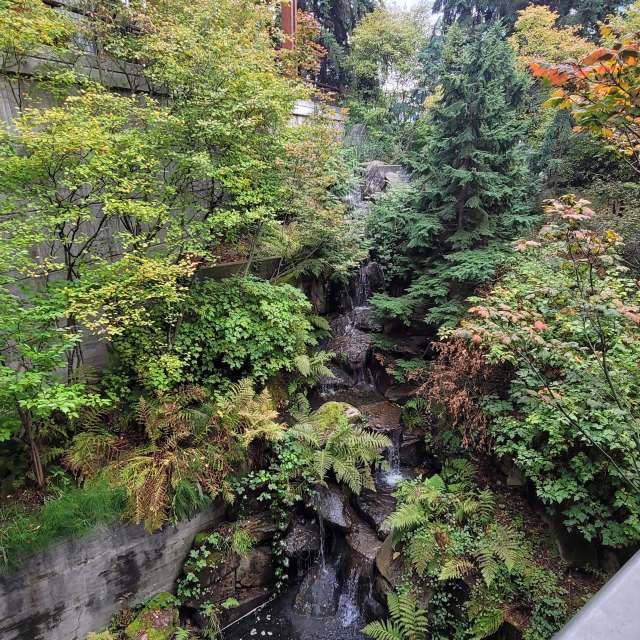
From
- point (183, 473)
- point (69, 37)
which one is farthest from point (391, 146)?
point (183, 473)

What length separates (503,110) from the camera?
30.3 feet

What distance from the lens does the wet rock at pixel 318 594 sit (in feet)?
21.6

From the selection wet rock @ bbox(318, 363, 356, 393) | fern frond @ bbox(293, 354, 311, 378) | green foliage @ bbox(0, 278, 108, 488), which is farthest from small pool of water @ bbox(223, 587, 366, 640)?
wet rock @ bbox(318, 363, 356, 393)

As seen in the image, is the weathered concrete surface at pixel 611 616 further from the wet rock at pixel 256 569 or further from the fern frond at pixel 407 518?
the wet rock at pixel 256 569

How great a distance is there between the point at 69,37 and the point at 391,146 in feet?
44.4

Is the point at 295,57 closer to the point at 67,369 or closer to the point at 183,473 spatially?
the point at 67,369

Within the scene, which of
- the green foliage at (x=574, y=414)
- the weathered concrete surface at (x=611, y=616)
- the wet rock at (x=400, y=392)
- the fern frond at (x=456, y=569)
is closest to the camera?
the weathered concrete surface at (x=611, y=616)

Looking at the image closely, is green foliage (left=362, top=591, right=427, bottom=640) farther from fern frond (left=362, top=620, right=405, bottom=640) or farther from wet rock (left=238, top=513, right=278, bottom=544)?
wet rock (left=238, top=513, right=278, bottom=544)

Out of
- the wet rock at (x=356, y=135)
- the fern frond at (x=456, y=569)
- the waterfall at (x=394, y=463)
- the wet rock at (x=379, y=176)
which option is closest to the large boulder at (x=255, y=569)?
the waterfall at (x=394, y=463)

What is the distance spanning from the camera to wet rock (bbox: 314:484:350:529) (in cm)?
710

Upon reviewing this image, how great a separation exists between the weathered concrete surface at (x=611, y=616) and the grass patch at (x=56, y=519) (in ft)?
21.0

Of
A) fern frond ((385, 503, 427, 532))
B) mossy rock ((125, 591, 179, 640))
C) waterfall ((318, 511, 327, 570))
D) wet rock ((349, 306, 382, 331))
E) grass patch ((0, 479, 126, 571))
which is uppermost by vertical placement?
wet rock ((349, 306, 382, 331))

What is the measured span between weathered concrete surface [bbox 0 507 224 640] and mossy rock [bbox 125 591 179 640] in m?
0.15

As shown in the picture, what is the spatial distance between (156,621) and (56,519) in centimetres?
216
